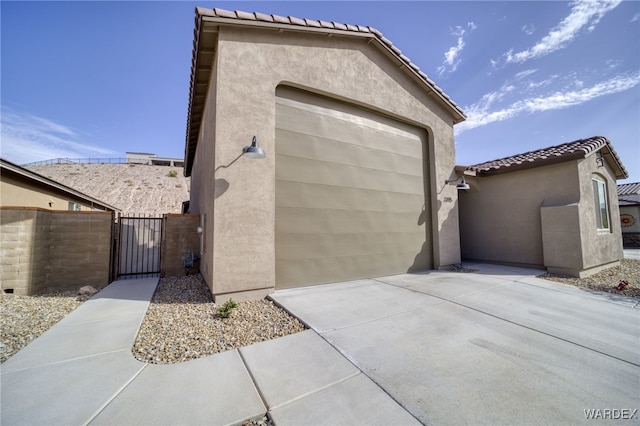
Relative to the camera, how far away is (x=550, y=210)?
23.8 ft

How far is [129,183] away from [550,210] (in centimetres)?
5081

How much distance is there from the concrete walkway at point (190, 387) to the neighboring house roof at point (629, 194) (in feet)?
84.3

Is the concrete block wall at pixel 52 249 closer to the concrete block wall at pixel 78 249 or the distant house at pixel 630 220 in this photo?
the concrete block wall at pixel 78 249

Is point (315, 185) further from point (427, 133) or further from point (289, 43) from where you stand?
point (427, 133)

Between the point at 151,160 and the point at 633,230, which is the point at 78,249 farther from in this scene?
the point at 151,160

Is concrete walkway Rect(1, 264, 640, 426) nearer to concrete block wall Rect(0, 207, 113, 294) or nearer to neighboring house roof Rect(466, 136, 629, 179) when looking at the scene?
concrete block wall Rect(0, 207, 113, 294)

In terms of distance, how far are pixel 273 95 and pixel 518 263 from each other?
31.0ft

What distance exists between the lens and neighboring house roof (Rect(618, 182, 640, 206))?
16.7 m

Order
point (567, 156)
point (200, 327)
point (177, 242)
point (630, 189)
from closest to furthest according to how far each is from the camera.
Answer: point (200, 327) < point (567, 156) < point (177, 242) < point (630, 189)

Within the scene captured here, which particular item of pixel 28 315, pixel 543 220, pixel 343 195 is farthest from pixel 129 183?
pixel 543 220

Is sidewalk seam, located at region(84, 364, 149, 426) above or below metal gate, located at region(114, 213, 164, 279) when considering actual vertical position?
below

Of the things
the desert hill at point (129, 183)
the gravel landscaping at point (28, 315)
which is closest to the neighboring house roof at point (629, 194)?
the gravel landscaping at point (28, 315)

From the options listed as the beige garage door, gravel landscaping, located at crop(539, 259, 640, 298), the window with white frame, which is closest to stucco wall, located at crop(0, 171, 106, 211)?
the beige garage door

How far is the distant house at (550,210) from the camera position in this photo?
22.9 feet
